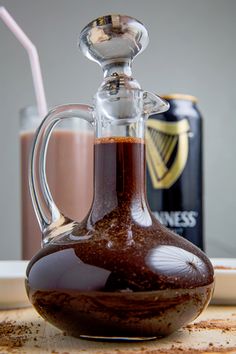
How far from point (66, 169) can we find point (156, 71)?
0.49 m

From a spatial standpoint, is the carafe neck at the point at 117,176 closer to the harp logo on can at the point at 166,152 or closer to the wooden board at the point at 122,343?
the wooden board at the point at 122,343

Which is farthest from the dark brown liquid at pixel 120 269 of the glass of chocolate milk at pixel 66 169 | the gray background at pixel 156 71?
the gray background at pixel 156 71

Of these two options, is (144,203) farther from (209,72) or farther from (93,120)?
(209,72)

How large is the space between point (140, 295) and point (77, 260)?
0.06 metres

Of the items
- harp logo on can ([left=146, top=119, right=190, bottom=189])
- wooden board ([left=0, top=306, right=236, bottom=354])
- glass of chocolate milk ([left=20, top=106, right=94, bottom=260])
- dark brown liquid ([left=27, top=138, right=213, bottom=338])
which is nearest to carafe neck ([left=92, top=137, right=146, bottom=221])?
dark brown liquid ([left=27, top=138, right=213, bottom=338])

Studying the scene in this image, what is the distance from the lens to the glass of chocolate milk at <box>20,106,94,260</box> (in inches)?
40.8

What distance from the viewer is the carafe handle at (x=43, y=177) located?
0.60 metres

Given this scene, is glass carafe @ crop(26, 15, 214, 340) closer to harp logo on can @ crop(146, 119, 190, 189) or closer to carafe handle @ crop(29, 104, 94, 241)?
carafe handle @ crop(29, 104, 94, 241)

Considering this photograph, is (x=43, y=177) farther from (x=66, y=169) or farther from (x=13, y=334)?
(x=66, y=169)

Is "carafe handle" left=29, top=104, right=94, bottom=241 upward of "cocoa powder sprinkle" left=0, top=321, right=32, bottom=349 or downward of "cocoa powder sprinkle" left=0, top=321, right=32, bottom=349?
upward

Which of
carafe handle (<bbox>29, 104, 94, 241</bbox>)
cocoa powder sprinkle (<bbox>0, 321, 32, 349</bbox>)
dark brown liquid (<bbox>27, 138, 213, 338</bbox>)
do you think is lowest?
cocoa powder sprinkle (<bbox>0, 321, 32, 349</bbox>)

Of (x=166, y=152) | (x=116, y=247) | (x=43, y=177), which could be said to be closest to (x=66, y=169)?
(x=166, y=152)

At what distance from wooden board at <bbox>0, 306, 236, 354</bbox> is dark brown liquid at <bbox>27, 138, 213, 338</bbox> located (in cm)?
1

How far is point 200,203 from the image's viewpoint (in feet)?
3.81
